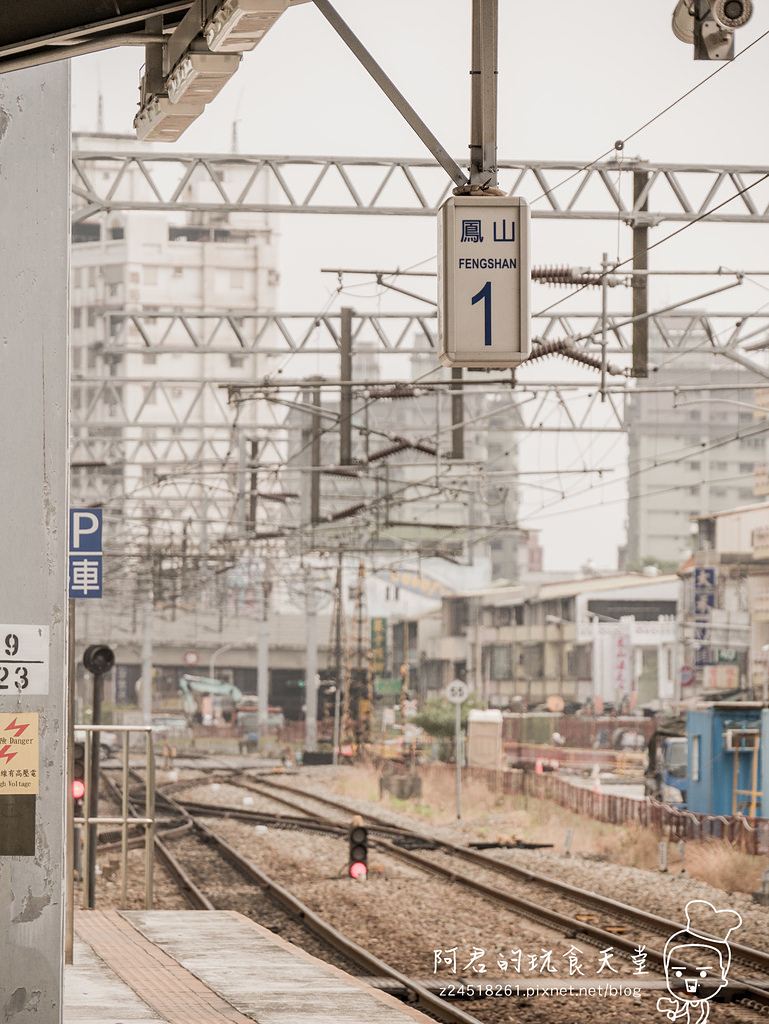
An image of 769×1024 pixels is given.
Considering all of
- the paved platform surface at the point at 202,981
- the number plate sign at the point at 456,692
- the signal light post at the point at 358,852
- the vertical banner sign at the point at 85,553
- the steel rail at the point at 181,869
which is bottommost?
the steel rail at the point at 181,869

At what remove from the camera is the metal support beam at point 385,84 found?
6219mm

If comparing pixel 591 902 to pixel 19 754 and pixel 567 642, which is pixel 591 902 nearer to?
pixel 19 754

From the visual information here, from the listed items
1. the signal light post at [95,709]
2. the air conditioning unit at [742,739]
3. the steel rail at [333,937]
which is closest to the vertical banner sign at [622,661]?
the steel rail at [333,937]

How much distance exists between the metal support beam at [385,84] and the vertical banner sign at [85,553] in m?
4.69

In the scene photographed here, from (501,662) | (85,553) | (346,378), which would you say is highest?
(346,378)

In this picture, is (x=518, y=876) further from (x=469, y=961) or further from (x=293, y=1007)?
(x=293, y=1007)

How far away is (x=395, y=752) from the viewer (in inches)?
1948

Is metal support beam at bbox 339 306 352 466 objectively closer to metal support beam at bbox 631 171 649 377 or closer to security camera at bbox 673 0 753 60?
metal support beam at bbox 631 171 649 377

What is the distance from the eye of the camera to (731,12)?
6.64 m

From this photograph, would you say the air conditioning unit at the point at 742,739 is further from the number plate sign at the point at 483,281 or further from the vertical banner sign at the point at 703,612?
the vertical banner sign at the point at 703,612

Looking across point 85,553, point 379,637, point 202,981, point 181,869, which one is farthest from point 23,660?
point 379,637

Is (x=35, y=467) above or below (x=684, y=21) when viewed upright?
below

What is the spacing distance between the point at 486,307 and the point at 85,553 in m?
5.15

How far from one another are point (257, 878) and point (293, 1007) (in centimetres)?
1214
